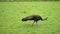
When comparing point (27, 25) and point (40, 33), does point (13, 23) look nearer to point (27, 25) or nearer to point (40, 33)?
point (27, 25)

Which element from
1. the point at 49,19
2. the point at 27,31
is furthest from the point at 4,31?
the point at 49,19

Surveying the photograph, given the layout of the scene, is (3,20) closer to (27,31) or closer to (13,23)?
(13,23)

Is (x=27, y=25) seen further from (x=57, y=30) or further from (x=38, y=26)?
(x=57, y=30)

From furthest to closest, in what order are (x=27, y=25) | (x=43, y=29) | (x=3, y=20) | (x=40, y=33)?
(x=3, y=20)
(x=27, y=25)
(x=43, y=29)
(x=40, y=33)

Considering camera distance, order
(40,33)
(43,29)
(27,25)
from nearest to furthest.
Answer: (40,33), (43,29), (27,25)

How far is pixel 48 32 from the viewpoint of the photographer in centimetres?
186

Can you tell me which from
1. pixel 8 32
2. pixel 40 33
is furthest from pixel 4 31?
pixel 40 33

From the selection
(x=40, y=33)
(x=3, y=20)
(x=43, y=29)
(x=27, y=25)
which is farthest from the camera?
(x=3, y=20)

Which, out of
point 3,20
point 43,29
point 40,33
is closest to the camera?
point 40,33

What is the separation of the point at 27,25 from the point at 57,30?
382 mm

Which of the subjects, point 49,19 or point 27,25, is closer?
point 27,25

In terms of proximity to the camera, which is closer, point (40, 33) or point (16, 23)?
point (40, 33)

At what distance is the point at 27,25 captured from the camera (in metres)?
2.11

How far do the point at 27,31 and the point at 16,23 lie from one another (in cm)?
33
